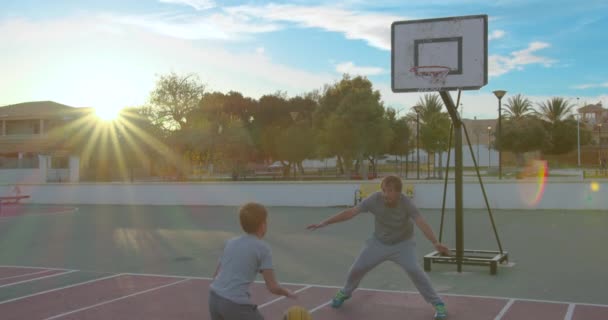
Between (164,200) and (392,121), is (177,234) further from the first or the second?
(392,121)

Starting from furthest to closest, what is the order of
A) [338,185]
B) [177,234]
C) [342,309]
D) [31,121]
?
[31,121], [338,185], [177,234], [342,309]

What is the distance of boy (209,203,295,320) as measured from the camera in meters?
4.16

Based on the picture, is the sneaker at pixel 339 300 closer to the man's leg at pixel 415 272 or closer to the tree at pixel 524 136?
the man's leg at pixel 415 272

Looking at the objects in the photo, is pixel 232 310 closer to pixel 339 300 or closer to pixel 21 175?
pixel 339 300

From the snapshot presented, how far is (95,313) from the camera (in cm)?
715

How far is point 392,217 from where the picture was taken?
668 centimetres

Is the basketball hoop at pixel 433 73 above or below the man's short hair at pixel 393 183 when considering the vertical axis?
above

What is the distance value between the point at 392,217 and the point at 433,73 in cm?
433

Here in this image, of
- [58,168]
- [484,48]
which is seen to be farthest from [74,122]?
[484,48]

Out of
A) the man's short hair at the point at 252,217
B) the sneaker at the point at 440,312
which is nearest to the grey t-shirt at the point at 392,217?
the sneaker at the point at 440,312

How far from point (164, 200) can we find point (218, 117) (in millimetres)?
22635

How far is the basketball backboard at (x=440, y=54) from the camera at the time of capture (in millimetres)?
9977

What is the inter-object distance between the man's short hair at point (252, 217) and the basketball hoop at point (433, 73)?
6.58m

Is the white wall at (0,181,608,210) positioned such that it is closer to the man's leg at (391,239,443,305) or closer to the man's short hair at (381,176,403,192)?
the man's leg at (391,239,443,305)
